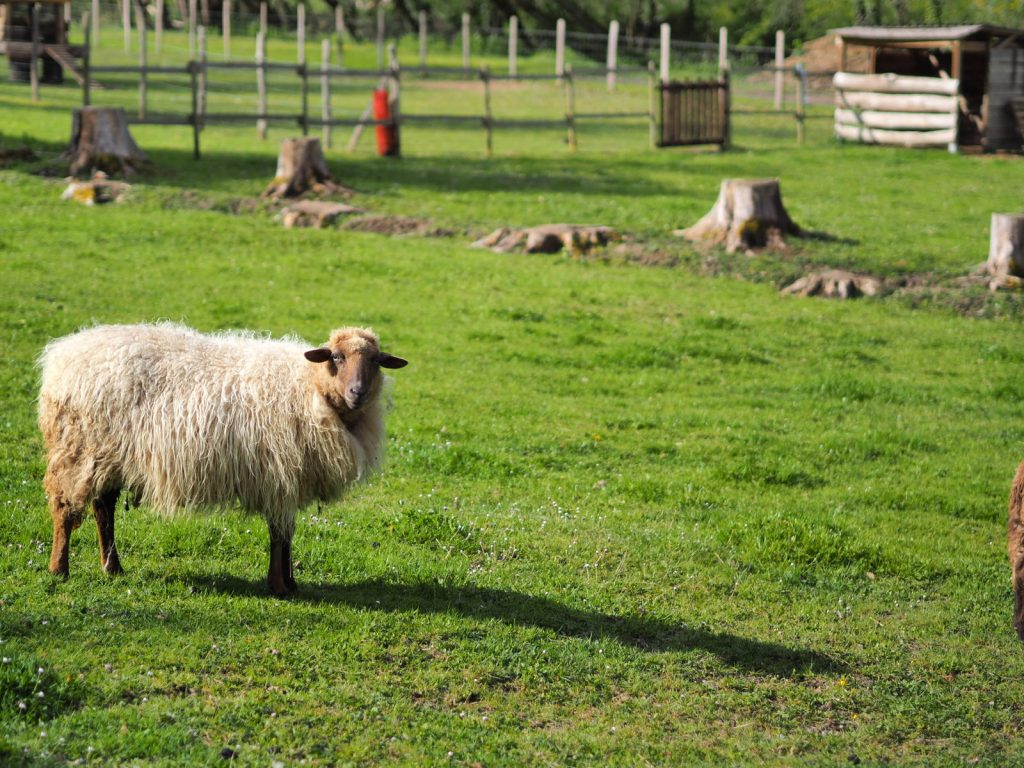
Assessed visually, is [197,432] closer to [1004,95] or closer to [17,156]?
[17,156]

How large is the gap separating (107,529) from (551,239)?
12977 millimetres

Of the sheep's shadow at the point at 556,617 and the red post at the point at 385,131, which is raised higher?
the red post at the point at 385,131

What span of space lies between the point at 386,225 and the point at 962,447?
11839 millimetres

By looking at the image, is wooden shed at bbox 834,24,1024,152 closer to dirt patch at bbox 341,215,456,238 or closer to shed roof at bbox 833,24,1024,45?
shed roof at bbox 833,24,1024,45

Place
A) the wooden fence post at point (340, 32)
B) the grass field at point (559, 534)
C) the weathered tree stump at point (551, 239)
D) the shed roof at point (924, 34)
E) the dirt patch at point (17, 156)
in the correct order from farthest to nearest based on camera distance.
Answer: the wooden fence post at point (340, 32), the shed roof at point (924, 34), the dirt patch at point (17, 156), the weathered tree stump at point (551, 239), the grass field at point (559, 534)

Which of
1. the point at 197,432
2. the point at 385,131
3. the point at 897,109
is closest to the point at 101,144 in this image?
the point at 385,131

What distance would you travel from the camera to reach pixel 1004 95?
31.0m

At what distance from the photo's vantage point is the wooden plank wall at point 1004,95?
1210 inches

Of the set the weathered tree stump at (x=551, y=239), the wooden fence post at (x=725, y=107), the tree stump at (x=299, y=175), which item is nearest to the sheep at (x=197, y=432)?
the weathered tree stump at (x=551, y=239)

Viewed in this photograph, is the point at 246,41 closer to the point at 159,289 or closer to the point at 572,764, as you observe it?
the point at 159,289

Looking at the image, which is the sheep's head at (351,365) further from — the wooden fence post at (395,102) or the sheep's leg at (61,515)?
the wooden fence post at (395,102)

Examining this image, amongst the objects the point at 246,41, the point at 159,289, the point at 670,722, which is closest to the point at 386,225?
the point at 159,289

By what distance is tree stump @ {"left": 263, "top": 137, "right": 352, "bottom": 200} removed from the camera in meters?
22.2

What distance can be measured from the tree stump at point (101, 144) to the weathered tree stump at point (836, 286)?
13.2 metres
